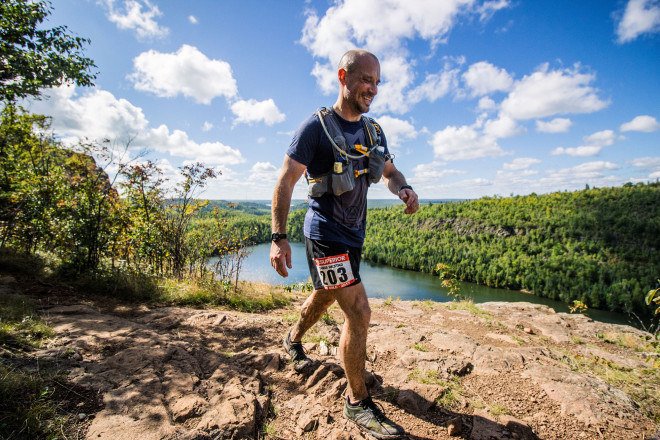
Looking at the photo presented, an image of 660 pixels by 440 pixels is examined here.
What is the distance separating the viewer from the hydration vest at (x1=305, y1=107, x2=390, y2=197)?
1.89 meters

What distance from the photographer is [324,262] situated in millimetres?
1857

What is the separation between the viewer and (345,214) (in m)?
1.98

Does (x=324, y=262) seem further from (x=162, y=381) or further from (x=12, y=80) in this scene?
(x=12, y=80)

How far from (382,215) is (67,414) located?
3698 inches

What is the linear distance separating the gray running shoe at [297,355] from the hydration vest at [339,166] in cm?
127

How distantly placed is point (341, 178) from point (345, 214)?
0.25 metres

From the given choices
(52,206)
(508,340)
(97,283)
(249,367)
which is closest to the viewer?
(249,367)

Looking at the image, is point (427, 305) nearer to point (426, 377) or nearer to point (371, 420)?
point (426, 377)

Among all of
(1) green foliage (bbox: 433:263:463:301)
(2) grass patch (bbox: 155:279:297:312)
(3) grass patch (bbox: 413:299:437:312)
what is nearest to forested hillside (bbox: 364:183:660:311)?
(1) green foliage (bbox: 433:263:463:301)

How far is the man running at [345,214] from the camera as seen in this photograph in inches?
70.1

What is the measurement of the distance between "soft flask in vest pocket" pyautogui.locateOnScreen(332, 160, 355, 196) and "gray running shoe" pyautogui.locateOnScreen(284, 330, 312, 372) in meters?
1.33

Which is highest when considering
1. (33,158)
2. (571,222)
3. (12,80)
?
(12,80)

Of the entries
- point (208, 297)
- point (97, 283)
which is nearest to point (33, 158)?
point (97, 283)

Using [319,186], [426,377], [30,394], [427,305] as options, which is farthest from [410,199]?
[427,305]
